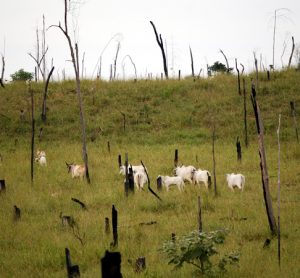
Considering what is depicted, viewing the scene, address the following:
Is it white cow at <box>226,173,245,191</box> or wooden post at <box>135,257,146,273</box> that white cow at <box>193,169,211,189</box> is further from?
wooden post at <box>135,257,146,273</box>

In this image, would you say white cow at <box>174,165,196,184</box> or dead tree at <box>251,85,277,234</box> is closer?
dead tree at <box>251,85,277,234</box>

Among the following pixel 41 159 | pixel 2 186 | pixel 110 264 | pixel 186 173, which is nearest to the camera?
pixel 110 264

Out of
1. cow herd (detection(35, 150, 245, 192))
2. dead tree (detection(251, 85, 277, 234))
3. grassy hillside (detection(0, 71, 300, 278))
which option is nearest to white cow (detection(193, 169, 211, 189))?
cow herd (detection(35, 150, 245, 192))

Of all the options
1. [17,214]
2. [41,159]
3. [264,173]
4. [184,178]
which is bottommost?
[17,214]

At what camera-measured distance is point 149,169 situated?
15070 millimetres

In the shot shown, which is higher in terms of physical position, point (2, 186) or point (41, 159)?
point (41, 159)

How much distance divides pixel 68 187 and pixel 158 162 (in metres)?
3.94

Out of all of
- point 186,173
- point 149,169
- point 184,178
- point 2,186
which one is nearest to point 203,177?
point 186,173

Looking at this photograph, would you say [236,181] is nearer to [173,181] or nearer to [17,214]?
[173,181]

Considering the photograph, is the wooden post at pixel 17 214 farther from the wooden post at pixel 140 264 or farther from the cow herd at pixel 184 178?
the wooden post at pixel 140 264

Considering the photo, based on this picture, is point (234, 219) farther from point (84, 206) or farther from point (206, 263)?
point (84, 206)

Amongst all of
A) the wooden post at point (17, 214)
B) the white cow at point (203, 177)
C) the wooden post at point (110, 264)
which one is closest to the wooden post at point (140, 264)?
the wooden post at point (110, 264)

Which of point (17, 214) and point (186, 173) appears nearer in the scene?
point (17, 214)

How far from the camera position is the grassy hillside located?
25.1ft
